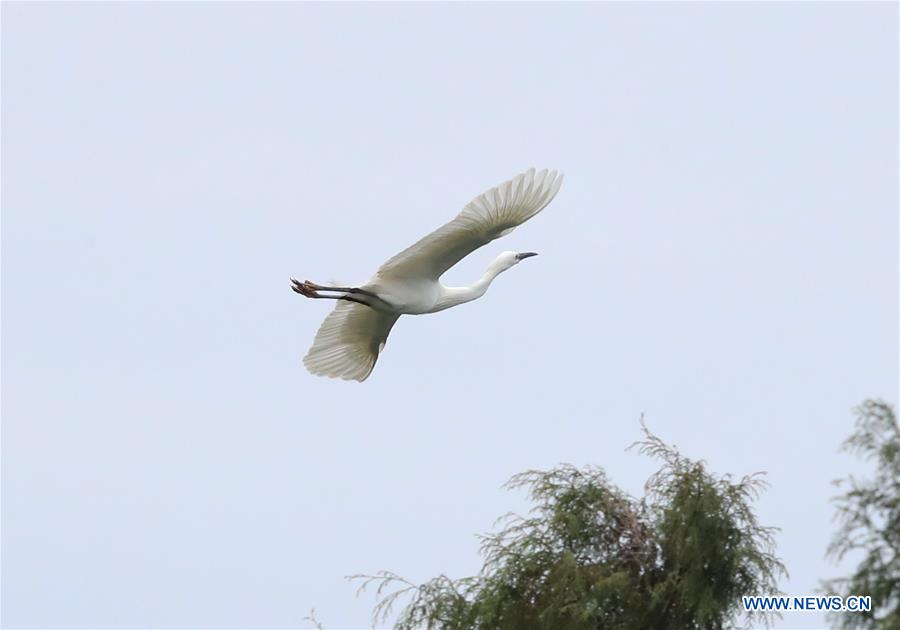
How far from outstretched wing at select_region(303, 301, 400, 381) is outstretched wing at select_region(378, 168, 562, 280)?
1335mm

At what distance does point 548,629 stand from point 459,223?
3.61 m

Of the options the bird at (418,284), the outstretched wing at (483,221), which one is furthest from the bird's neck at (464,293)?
the outstretched wing at (483,221)

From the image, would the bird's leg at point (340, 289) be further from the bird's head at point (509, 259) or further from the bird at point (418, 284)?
the bird's head at point (509, 259)

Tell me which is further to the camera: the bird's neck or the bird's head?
the bird's head

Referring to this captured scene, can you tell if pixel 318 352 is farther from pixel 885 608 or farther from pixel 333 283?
pixel 885 608

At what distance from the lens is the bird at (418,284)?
17.3 m

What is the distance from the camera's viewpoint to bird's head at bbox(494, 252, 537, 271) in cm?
1942

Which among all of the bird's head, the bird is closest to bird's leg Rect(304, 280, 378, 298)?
the bird

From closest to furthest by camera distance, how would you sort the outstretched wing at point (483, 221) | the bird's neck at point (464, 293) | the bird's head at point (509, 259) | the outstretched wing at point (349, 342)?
the outstretched wing at point (483, 221) → the bird's neck at point (464, 293) → the bird's head at point (509, 259) → the outstretched wing at point (349, 342)

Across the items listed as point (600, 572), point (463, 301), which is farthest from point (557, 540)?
point (463, 301)

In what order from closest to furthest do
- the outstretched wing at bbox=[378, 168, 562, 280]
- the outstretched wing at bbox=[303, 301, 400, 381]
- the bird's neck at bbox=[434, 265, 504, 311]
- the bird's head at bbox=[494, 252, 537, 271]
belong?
the outstretched wing at bbox=[378, 168, 562, 280] < the bird's neck at bbox=[434, 265, 504, 311] < the bird's head at bbox=[494, 252, 537, 271] < the outstretched wing at bbox=[303, 301, 400, 381]

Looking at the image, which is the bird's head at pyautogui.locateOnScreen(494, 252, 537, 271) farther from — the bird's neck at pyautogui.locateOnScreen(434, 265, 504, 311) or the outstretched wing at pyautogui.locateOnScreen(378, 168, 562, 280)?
the outstretched wing at pyautogui.locateOnScreen(378, 168, 562, 280)

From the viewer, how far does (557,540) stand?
19.3 meters

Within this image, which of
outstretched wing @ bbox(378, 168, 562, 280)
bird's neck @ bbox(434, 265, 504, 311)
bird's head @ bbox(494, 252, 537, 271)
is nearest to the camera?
outstretched wing @ bbox(378, 168, 562, 280)
